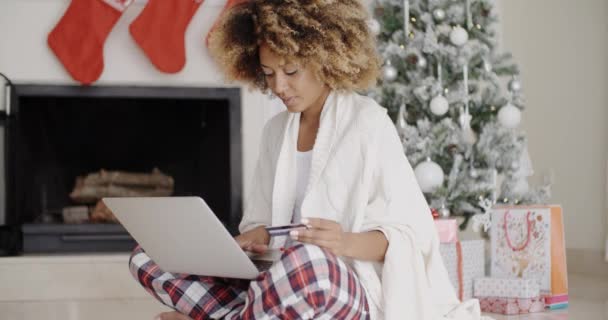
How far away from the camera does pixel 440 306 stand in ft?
5.56

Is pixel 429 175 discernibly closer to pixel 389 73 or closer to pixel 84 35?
pixel 389 73

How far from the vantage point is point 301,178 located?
175 cm

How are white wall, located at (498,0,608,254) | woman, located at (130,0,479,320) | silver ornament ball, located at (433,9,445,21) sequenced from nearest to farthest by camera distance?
woman, located at (130,0,479,320) < silver ornament ball, located at (433,9,445,21) < white wall, located at (498,0,608,254)

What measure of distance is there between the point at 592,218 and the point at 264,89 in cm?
208

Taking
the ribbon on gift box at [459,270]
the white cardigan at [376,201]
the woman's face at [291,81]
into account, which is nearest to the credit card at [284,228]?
the white cardigan at [376,201]

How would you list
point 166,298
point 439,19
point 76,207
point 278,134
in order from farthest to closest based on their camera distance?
point 76,207
point 439,19
point 278,134
point 166,298

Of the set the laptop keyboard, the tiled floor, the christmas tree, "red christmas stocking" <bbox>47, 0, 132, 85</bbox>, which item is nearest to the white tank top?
the laptop keyboard

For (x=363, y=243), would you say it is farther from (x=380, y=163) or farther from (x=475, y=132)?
(x=475, y=132)

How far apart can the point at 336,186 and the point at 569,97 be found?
2.26m

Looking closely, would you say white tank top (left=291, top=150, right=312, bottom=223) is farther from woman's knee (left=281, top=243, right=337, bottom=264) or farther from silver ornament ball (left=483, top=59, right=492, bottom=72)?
silver ornament ball (left=483, top=59, right=492, bottom=72)

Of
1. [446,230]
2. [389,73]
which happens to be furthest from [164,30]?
[446,230]

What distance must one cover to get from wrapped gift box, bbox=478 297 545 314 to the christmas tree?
15.7 inches

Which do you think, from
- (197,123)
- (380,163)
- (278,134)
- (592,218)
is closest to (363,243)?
(380,163)

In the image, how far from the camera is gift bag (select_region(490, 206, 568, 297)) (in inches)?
106
